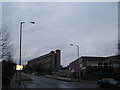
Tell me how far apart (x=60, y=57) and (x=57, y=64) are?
5.21 meters

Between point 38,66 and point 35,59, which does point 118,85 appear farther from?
point 35,59

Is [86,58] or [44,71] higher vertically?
[86,58]

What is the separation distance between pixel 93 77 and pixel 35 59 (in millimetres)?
120081

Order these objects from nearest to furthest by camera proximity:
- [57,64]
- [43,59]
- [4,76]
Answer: [4,76] < [57,64] < [43,59]

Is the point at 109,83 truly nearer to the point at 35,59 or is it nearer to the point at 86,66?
the point at 86,66

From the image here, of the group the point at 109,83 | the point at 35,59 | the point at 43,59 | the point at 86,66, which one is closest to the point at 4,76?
the point at 109,83

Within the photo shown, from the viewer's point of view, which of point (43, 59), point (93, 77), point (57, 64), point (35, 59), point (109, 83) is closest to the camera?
point (109, 83)

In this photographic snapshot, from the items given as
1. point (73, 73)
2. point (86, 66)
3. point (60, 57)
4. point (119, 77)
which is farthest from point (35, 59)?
point (119, 77)

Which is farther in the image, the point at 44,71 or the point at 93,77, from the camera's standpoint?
the point at 44,71

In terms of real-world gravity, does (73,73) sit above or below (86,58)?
below

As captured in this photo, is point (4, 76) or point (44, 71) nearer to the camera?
point (4, 76)

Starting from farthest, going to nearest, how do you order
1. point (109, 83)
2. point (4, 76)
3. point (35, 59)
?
point (35, 59), point (109, 83), point (4, 76)

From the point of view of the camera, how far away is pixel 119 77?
47500mm

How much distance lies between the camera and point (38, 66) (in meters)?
136
